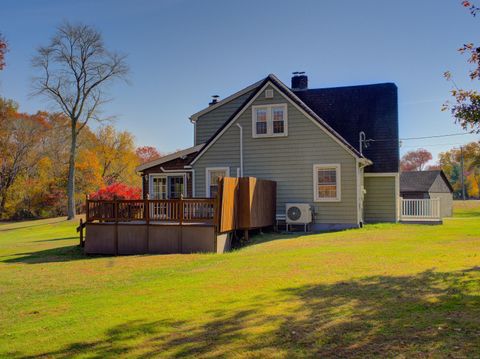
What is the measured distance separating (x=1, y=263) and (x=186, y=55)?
34.8 feet

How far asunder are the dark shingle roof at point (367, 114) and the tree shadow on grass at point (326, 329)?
14.3 metres

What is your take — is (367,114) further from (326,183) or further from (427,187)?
(427,187)

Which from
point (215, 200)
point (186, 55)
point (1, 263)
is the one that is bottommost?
point (1, 263)

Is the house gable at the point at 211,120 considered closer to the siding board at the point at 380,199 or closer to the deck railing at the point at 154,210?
the siding board at the point at 380,199

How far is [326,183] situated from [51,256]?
11060 mm

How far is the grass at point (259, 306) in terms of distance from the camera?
15.4 feet

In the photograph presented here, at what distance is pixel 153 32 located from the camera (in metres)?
18.2

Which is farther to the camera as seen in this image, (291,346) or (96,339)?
(96,339)

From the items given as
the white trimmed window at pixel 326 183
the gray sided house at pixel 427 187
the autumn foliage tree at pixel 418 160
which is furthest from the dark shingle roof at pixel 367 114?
the autumn foliage tree at pixel 418 160

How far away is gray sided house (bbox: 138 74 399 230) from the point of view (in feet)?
60.1

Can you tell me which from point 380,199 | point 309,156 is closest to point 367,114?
point 380,199

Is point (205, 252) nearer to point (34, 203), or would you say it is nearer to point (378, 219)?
point (378, 219)

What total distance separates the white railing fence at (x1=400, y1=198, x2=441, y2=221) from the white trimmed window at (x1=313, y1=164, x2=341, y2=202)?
4.43 metres

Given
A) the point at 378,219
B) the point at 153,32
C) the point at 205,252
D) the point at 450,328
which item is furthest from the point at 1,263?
the point at 378,219
